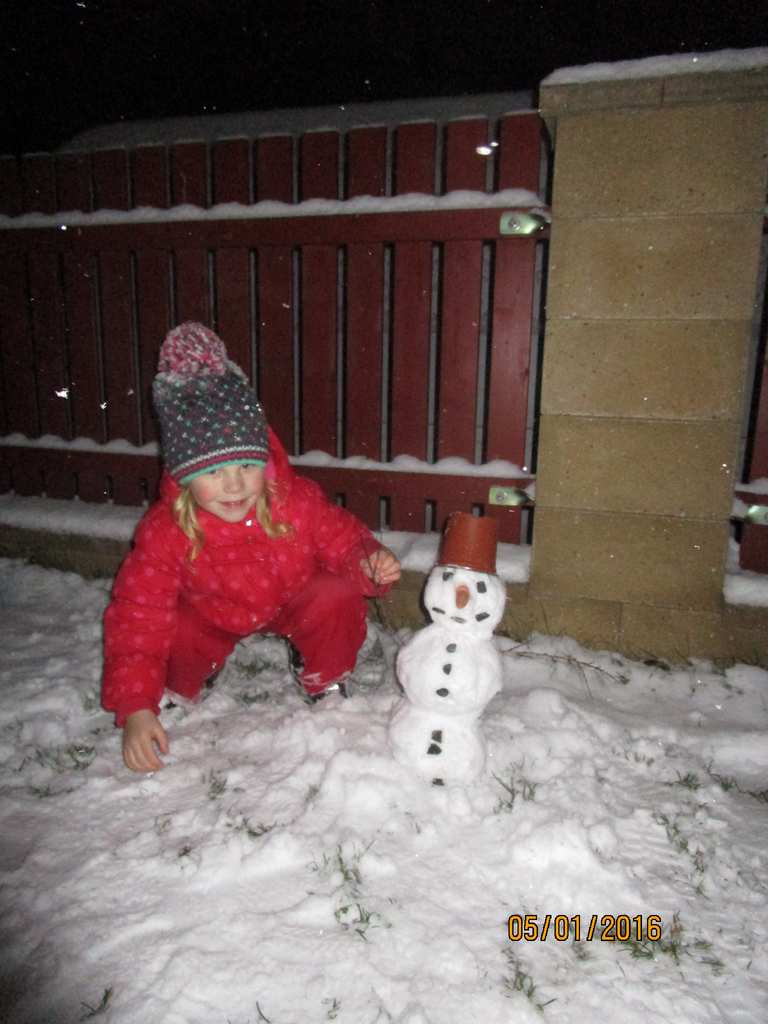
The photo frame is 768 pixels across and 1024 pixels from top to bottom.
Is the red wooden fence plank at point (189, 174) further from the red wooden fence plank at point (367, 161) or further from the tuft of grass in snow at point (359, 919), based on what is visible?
the tuft of grass in snow at point (359, 919)

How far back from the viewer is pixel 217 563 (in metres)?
2.23

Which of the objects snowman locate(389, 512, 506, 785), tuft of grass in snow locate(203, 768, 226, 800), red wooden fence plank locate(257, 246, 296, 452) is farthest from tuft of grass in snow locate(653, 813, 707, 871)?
red wooden fence plank locate(257, 246, 296, 452)

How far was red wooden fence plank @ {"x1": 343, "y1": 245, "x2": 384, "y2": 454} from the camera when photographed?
313 cm

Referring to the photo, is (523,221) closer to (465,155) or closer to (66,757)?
(465,155)

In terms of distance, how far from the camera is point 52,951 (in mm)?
1384

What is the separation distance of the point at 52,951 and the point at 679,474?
2.57m

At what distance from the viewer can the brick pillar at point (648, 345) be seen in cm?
238

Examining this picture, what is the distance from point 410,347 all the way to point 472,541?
1.64 metres

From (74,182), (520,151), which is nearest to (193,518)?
(520,151)

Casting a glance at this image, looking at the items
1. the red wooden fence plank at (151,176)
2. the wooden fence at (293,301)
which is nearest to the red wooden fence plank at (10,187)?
the wooden fence at (293,301)

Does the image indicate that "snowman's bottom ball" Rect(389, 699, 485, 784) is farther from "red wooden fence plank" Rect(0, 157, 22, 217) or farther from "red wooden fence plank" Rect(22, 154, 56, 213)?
"red wooden fence plank" Rect(0, 157, 22, 217)

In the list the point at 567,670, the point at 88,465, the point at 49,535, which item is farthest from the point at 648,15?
the point at 49,535

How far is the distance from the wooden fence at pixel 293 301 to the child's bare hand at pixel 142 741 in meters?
1.68

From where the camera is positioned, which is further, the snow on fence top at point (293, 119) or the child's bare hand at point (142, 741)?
the snow on fence top at point (293, 119)
